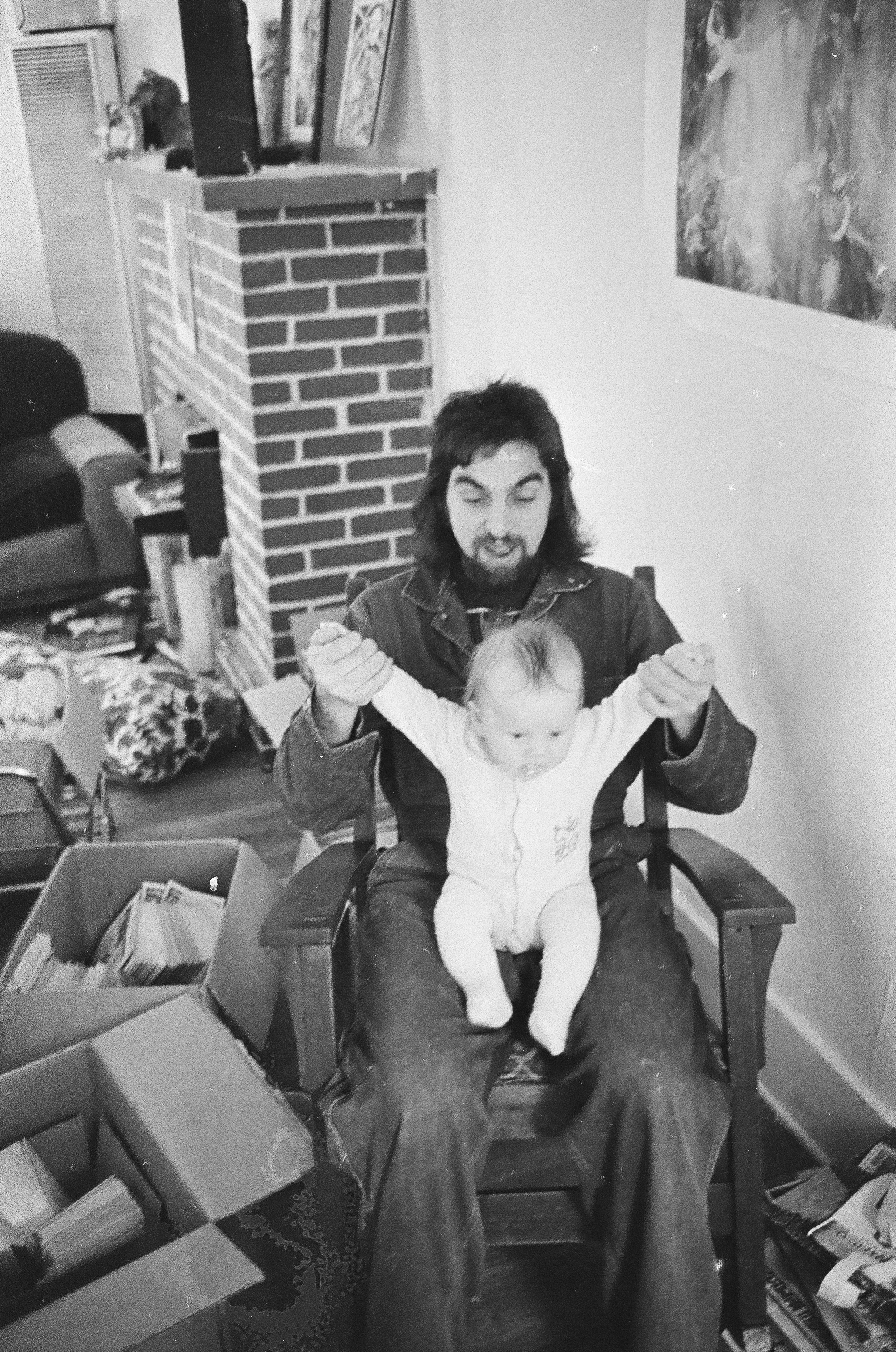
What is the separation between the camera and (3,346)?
347 centimetres

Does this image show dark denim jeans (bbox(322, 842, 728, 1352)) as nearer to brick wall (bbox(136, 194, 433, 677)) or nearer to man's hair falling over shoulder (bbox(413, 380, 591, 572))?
man's hair falling over shoulder (bbox(413, 380, 591, 572))

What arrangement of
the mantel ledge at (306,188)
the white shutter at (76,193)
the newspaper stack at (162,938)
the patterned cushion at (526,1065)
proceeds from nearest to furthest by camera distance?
1. the patterned cushion at (526,1065)
2. the newspaper stack at (162,938)
3. the mantel ledge at (306,188)
4. the white shutter at (76,193)

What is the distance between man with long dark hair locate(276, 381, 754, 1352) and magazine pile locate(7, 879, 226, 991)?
575 mm

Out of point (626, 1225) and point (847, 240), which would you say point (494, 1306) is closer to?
point (626, 1225)

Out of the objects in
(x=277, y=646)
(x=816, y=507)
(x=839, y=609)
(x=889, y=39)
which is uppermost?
(x=889, y=39)

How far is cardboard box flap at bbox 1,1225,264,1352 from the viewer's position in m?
1.30

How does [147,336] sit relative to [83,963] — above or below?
above

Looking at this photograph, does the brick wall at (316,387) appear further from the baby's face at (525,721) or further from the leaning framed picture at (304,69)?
the baby's face at (525,721)

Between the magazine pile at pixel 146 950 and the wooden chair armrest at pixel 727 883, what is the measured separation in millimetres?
872

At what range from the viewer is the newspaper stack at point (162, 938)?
2.19 metres

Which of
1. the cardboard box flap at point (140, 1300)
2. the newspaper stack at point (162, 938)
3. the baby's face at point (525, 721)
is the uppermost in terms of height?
the baby's face at point (525, 721)

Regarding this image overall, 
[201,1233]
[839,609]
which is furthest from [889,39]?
[201,1233]

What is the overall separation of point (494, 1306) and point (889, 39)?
5.79 feet

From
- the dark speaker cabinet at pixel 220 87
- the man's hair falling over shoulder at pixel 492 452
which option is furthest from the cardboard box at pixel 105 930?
the dark speaker cabinet at pixel 220 87
